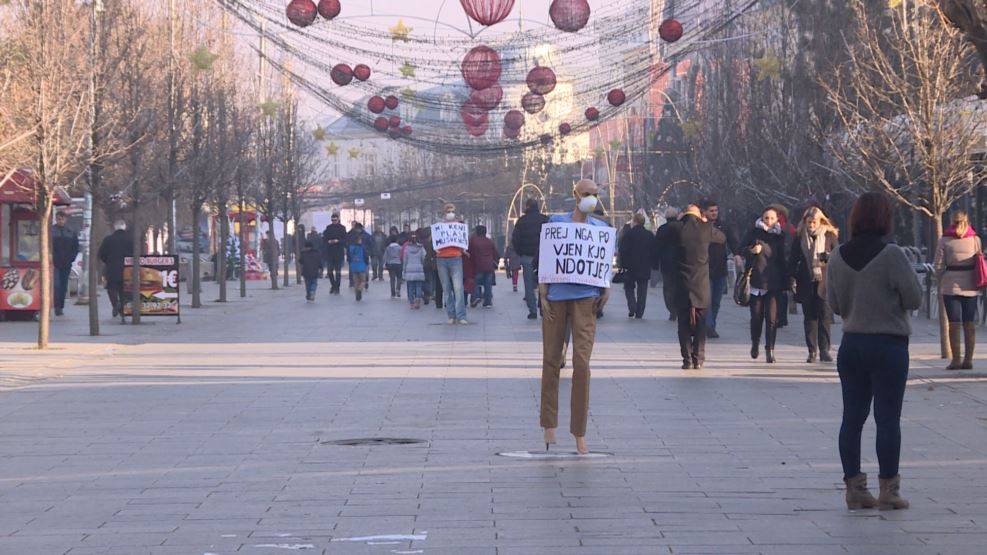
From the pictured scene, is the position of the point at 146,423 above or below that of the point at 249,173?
below

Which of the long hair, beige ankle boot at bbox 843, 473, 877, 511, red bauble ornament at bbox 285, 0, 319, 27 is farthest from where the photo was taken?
red bauble ornament at bbox 285, 0, 319, 27

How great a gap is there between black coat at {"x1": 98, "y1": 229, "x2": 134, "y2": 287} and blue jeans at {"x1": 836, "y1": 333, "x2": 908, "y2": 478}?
67.8 ft

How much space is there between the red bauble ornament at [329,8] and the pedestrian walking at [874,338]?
41.9ft

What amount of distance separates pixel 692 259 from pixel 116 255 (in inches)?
533

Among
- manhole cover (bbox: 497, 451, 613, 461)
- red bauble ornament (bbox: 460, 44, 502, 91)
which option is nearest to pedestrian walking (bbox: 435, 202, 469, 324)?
red bauble ornament (bbox: 460, 44, 502, 91)

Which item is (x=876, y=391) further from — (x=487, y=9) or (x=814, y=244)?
(x=487, y=9)

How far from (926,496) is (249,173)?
34291mm

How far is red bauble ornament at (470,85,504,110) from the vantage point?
26.6m

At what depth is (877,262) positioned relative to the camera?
8.50m

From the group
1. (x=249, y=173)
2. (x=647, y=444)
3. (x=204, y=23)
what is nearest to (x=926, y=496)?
(x=647, y=444)

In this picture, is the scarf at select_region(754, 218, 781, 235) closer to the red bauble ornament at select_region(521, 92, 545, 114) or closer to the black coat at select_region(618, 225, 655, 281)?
the black coat at select_region(618, 225, 655, 281)

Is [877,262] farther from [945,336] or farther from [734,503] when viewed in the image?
[945,336]

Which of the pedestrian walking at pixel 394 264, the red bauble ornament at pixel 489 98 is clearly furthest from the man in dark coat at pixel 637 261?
the pedestrian walking at pixel 394 264

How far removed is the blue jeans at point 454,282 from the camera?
84.5 ft
